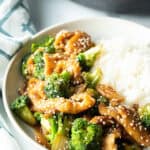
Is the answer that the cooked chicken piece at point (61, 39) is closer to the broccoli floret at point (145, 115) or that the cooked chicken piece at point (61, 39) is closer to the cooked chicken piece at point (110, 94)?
the cooked chicken piece at point (110, 94)

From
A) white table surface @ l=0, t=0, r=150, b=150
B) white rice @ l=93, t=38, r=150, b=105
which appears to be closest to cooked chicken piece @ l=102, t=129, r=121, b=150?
white rice @ l=93, t=38, r=150, b=105

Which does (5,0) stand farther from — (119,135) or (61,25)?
(119,135)

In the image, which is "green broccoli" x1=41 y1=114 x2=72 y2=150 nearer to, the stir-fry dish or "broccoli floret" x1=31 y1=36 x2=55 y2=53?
the stir-fry dish

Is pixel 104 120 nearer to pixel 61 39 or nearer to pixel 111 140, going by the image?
pixel 111 140

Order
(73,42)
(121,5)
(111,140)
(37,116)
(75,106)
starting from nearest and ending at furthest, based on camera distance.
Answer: (111,140) < (75,106) < (37,116) < (73,42) < (121,5)

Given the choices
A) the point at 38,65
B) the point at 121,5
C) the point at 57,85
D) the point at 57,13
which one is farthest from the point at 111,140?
the point at 57,13

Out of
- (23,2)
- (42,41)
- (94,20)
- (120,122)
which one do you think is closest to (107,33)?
(94,20)

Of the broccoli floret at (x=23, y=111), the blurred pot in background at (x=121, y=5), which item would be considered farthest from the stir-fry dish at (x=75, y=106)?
the blurred pot in background at (x=121, y=5)
